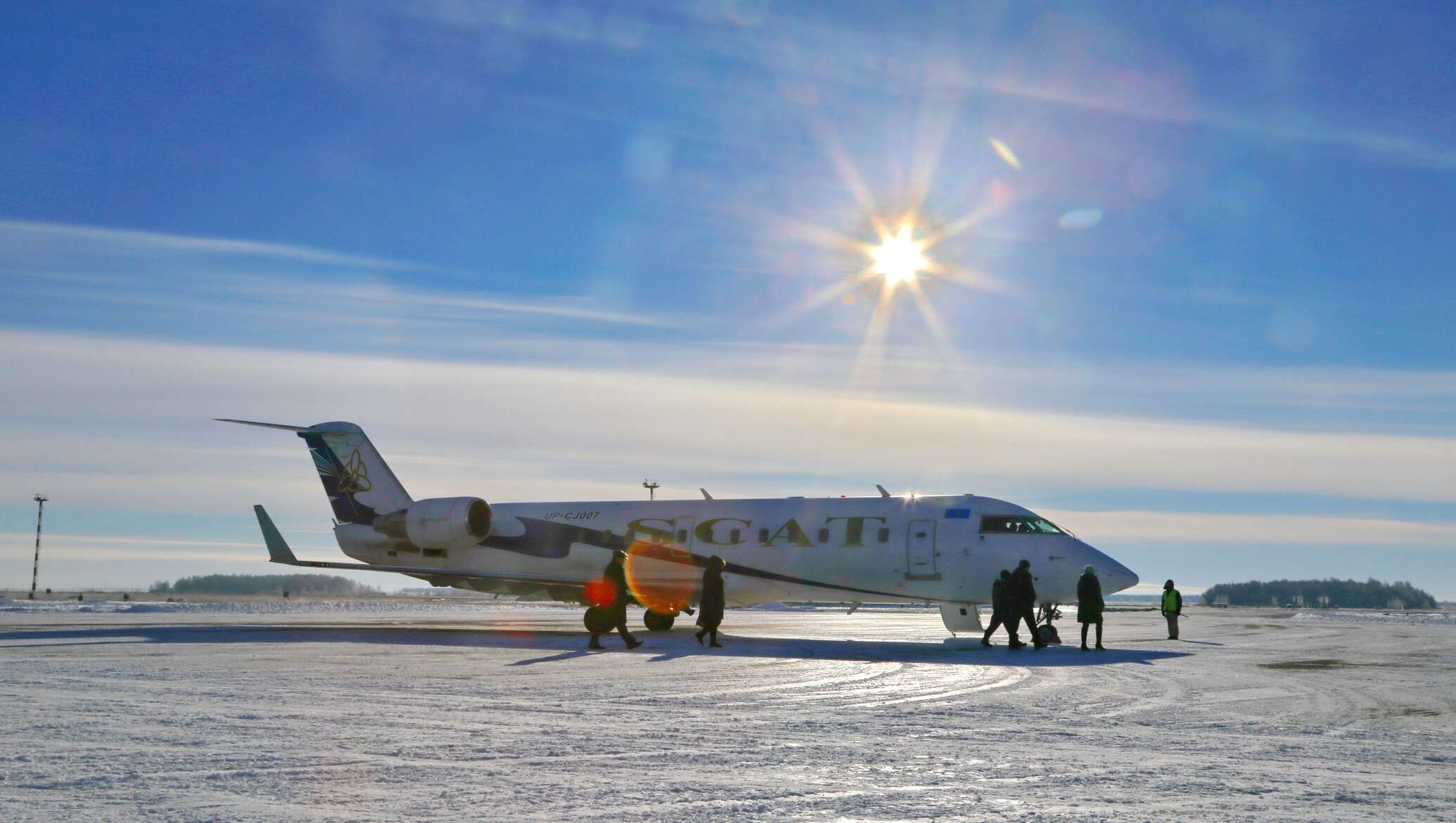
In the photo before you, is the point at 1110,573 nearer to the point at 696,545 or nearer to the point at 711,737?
the point at 696,545

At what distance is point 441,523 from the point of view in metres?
30.5

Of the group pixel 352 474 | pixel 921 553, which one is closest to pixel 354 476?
pixel 352 474

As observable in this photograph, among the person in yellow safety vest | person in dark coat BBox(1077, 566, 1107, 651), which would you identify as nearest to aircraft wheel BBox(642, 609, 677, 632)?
person in dark coat BBox(1077, 566, 1107, 651)

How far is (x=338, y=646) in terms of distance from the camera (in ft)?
68.1

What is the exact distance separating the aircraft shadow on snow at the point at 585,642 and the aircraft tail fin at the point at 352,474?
12.8ft

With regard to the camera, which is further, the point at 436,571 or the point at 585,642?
the point at 436,571

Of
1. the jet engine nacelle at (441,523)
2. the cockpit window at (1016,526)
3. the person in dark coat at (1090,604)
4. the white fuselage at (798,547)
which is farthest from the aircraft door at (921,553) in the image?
the jet engine nacelle at (441,523)

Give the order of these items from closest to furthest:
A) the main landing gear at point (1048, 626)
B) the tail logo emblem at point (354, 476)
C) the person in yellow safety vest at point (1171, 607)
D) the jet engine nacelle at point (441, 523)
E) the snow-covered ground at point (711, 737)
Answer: the snow-covered ground at point (711, 737) < the main landing gear at point (1048, 626) < the person in yellow safety vest at point (1171, 607) < the jet engine nacelle at point (441, 523) < the tail logo emblem at point (354, 476)

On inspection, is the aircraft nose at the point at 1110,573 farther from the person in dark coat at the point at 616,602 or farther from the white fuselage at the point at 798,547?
the person in dark coat at the point at 616,602

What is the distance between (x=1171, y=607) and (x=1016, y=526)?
590 centimetres

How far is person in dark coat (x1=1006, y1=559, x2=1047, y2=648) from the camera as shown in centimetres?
2186

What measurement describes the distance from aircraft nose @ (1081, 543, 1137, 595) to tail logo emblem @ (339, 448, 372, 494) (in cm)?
1917

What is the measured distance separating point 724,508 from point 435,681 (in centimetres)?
1548

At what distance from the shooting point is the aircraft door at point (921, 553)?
992 inches
